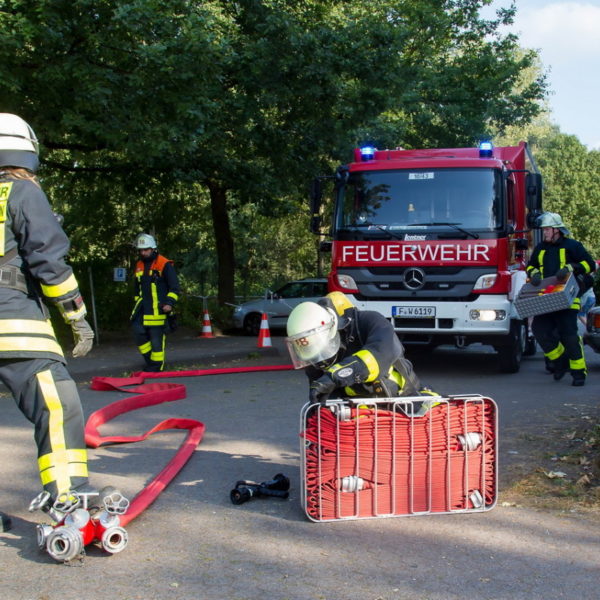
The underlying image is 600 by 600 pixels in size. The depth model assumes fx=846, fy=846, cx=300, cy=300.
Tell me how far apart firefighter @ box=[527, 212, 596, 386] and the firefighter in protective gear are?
5.59m

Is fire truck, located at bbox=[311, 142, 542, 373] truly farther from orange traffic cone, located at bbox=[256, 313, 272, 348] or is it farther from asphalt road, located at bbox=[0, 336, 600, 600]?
orange traffic cone, located at bbox=[256, 313, 272, 348]

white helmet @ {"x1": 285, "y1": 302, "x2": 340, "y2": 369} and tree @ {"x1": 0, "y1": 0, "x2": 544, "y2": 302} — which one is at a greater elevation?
tree @ {"x1": 0, "y1": 0, "x2": 544, "y2": 302}

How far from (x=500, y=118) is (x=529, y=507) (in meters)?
19.4

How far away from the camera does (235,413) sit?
827cm

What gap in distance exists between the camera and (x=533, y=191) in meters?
11.1

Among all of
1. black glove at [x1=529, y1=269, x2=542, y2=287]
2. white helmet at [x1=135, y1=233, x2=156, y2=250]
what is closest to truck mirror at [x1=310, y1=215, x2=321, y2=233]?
white helmet at [x1=135, y1=233, x2=156, y2=250]

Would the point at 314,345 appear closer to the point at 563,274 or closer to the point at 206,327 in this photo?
the point at 563,274

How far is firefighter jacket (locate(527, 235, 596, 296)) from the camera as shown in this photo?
10.2 meters

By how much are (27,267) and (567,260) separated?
761 centimetres

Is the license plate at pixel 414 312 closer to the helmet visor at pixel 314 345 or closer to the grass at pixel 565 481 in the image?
the grass at pixel 565 481

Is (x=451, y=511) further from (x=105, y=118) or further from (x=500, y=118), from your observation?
(x=500, y=118)

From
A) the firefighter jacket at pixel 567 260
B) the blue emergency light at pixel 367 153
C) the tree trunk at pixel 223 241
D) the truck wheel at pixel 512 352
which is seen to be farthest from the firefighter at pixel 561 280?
the tree trunk at pixel 223 241

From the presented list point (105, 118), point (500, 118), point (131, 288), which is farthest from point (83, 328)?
point (500, 118)

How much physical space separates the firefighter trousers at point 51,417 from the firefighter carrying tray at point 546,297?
23.0 ft
